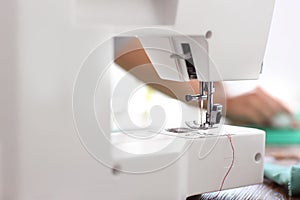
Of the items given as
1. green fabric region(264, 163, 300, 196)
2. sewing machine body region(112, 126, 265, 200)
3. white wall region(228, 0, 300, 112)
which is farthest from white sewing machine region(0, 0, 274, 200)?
white wall region(228, 0, 300, 112)

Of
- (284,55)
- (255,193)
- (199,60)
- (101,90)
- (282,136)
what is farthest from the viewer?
(284,55)

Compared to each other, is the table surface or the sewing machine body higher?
the sewing machine body

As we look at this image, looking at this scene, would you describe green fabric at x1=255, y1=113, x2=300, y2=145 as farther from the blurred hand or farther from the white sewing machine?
the white sewing machine

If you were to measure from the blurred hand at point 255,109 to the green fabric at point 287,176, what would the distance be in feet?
3.22

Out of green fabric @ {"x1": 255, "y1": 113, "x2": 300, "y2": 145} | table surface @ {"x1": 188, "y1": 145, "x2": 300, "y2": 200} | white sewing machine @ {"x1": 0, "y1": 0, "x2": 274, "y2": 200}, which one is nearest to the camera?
white sewing machine @ {"x1": 0, "y1": 0, "x2": 274, "y2": 200}

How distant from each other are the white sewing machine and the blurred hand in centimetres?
131

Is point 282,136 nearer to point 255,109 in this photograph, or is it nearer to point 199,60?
point 255,109

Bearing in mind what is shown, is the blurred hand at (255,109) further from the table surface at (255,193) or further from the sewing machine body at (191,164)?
the sewing machine body at (191,164)

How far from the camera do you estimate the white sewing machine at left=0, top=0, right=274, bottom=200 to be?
1022mm

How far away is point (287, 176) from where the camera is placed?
150 centimetres

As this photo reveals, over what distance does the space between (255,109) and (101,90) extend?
1676 mm

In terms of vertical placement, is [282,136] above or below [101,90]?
below

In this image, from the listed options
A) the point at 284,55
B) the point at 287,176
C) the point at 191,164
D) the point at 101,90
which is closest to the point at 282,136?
the point at 284,55

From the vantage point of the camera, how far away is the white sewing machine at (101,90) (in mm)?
1022
